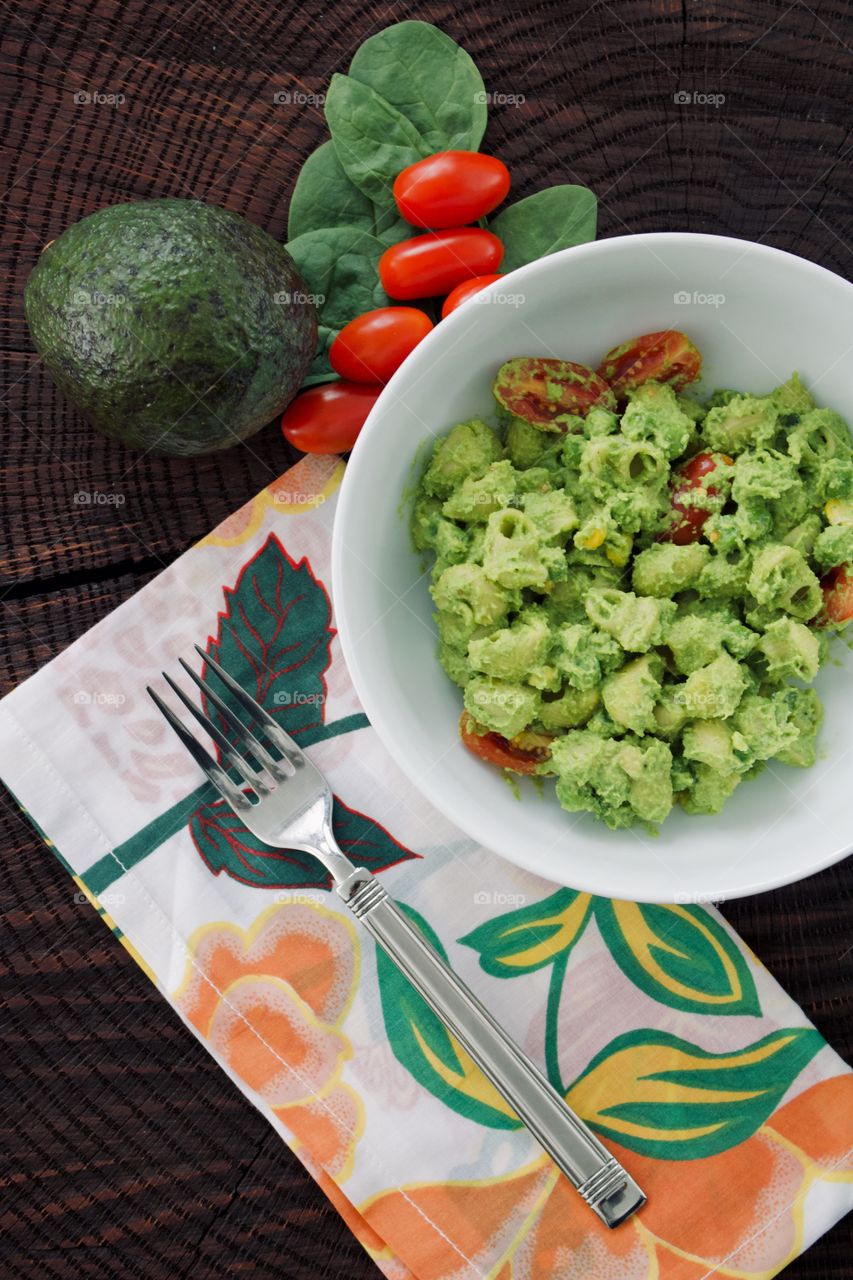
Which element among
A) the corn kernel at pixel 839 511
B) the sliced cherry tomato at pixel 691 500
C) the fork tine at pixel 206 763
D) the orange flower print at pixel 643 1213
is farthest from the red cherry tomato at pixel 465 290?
the orange flower print at pixel 643 1213

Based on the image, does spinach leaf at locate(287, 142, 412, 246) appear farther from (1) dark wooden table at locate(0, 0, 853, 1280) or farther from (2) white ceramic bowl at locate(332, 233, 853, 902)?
(2) white ceramic bowl at locate(332, 233, 853, 902)

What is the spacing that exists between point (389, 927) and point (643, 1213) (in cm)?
71

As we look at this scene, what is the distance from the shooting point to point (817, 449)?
152 cm

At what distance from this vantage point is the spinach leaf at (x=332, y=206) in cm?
183

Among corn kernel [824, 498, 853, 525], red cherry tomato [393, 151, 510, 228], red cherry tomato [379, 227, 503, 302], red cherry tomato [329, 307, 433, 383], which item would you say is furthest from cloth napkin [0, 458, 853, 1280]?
corn kernel [824, 498, 853, 525]

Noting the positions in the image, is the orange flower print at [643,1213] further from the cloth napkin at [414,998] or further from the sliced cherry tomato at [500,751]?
the sliced cherry tomato at [500,751]

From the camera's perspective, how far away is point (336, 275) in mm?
1845

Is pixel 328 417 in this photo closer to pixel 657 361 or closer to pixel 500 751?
pixel 657 361

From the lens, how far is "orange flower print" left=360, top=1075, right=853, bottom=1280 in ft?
5.87

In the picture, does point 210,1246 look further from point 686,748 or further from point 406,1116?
point 686,748

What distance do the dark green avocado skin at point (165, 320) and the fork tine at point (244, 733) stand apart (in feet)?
1.39

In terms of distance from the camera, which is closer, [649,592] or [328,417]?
[649,592]

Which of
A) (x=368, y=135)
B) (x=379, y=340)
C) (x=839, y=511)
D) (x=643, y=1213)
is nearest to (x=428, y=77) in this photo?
(x=368, y=135)

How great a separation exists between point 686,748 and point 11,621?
4.06 feet
